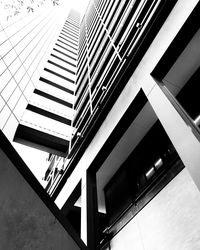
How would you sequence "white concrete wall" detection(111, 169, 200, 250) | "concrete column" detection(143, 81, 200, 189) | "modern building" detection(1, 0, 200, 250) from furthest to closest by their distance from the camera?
"modern building" detection(1, 0, 200, 250) → "white concrete wall" detection(111, 169, 200, 250) → "concrete column" detection(143, 81, 200, 189)

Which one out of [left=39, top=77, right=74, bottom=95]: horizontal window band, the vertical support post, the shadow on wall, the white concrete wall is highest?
the shadow on wall

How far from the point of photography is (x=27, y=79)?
12.2m

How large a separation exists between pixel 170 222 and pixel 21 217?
3511 millimetres

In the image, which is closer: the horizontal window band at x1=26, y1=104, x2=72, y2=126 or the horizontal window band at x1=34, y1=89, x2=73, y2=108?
the horizontal window band at x1=26, y1=104, x2=72, y2=126

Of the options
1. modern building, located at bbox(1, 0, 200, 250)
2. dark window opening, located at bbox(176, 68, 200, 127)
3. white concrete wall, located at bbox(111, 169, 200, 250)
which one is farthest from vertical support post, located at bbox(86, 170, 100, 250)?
dark window opening, located at bbox(176, 68, 200, 127)

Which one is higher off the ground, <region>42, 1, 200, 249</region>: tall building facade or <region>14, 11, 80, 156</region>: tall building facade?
<region>42, 1, 200, 249</region>: tall building facade

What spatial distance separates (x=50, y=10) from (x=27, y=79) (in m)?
19.8

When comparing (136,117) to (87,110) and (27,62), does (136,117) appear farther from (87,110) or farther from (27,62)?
(27,62)

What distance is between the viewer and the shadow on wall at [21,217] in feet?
7.40

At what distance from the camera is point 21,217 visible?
2.42 meters

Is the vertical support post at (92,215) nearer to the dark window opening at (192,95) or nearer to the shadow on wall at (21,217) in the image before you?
the shadow on wall at (21,217)

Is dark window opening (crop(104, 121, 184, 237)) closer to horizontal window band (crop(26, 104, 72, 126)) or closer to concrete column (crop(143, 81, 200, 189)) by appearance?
concrete column (crop(143, 81, 200, 189))

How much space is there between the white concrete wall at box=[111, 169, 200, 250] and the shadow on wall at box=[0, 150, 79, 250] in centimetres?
269

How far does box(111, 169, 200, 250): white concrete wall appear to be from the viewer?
4203mm
